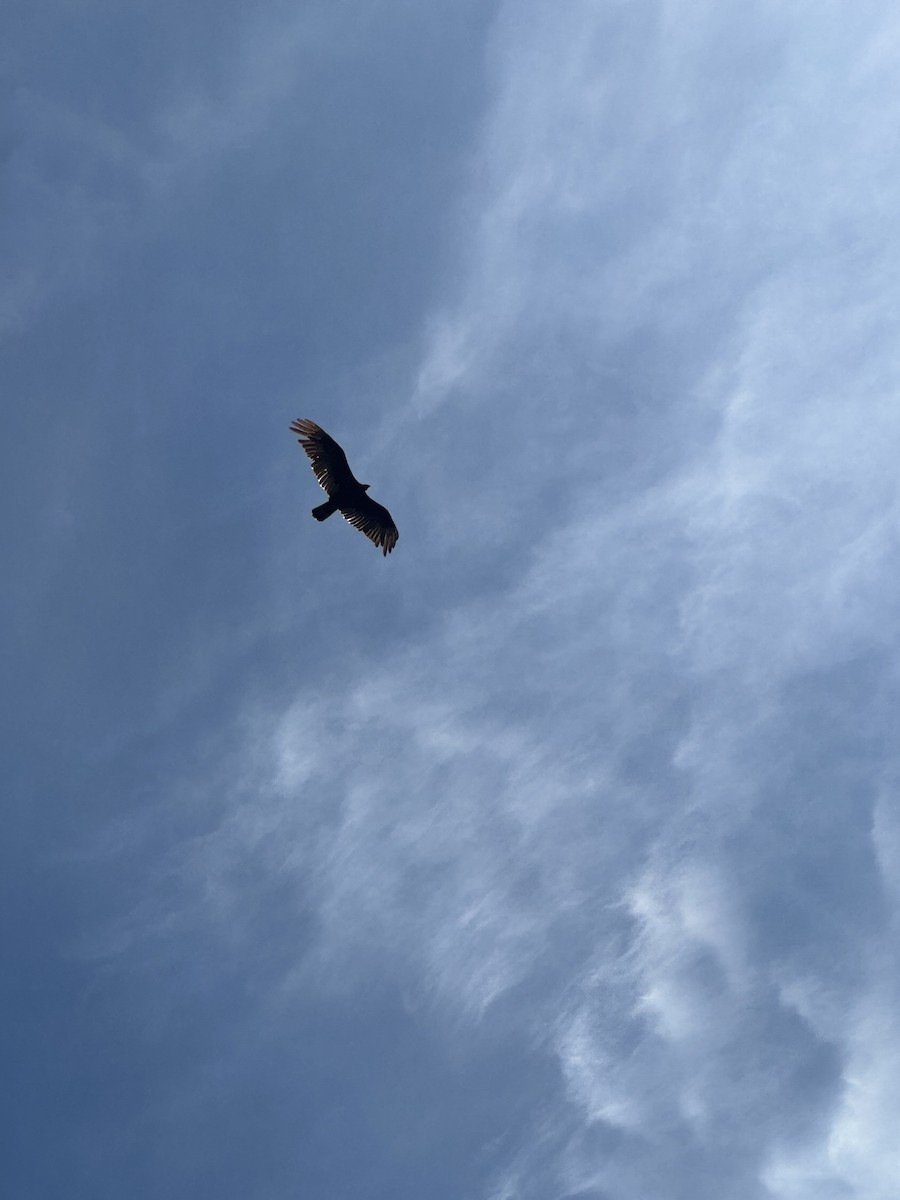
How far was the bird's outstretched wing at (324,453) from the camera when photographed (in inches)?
2335

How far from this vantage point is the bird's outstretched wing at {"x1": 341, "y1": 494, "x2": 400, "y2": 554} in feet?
199

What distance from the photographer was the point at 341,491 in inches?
2363

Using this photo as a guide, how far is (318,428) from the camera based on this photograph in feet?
195

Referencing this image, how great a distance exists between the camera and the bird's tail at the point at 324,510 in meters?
59.6

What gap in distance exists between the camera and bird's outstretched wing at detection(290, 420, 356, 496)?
195 feet

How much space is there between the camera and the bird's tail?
59.6 m

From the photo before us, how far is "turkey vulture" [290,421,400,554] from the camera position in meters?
59.4

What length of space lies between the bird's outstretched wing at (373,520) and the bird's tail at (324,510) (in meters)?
0.84

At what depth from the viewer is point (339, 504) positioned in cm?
6038

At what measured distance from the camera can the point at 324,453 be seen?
59.4 m

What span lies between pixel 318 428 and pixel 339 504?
340cm

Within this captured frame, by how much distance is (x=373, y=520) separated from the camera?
60.9m

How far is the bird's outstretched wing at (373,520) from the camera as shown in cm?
6069

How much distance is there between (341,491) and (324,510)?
3.69ft
